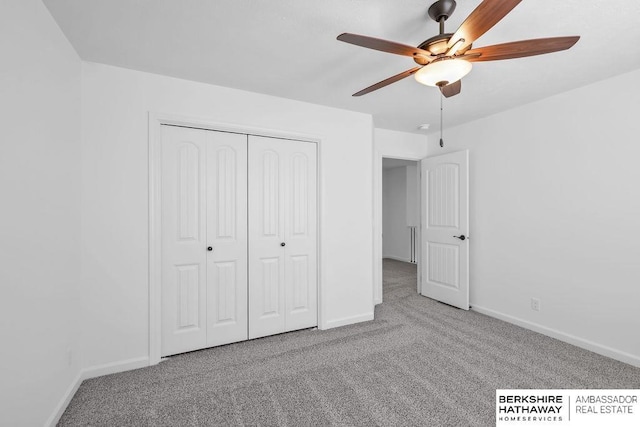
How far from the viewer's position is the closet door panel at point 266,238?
2801mm

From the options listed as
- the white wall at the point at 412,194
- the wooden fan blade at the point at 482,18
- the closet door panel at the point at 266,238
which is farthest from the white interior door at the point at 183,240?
the white wall at the point at 412,194

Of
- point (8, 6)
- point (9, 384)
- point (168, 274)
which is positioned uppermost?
point (8, 6)

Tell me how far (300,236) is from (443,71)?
2.04m

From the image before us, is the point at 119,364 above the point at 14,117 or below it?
below

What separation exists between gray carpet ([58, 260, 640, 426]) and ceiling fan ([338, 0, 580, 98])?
2052mm

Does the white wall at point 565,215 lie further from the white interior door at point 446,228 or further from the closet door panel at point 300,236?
the closet door panel at point 300,236

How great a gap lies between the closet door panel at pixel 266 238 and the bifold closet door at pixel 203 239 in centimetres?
9

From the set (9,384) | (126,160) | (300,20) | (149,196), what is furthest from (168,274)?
(300,20)

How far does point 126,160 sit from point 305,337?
2.29m

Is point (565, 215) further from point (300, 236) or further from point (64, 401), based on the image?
point (64, 401)

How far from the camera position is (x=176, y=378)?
2.17 m

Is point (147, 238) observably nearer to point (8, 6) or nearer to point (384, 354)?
point (8, 6)

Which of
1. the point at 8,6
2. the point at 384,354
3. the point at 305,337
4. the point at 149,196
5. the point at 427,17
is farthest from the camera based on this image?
the point at 305,337

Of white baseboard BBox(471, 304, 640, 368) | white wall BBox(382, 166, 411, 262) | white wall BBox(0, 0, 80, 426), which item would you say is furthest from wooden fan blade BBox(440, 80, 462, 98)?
white wall BBox(382, 166, 411, 262)
